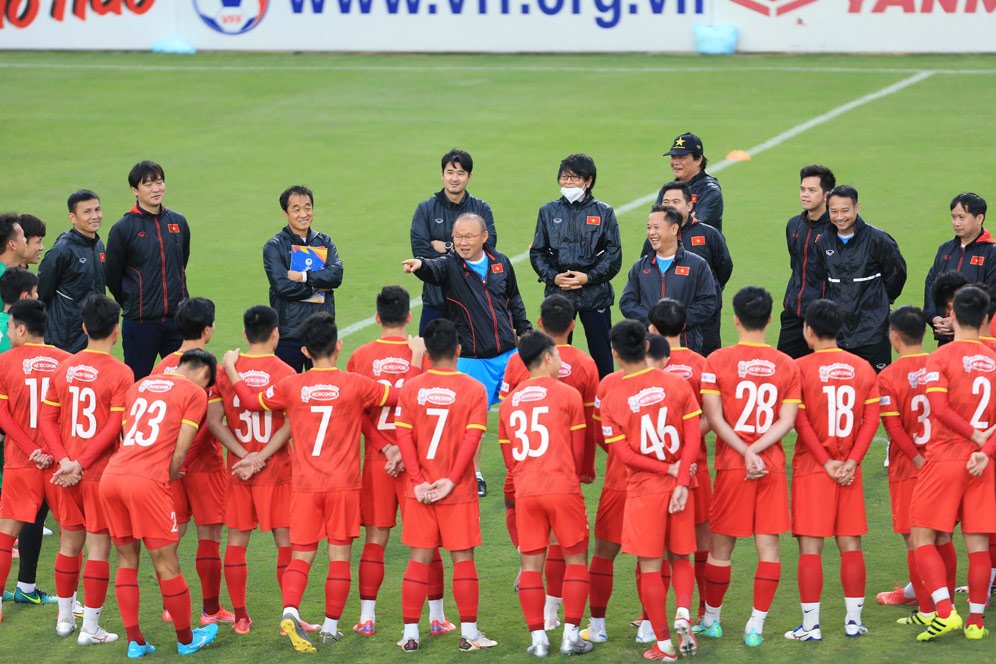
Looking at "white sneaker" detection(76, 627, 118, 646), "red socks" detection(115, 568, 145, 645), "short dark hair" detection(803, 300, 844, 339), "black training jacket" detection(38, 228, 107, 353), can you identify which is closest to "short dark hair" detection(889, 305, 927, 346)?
"short dark hair" detection(803, 300, 844, 339)

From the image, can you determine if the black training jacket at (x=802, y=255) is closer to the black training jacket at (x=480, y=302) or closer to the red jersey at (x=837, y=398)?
the black training jacket at (x=480, y=302)

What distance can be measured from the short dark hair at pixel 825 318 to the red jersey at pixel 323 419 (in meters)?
2.43

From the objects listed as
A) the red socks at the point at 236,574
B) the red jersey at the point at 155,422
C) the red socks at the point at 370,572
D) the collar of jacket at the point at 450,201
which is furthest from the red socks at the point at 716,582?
the collar of jacket at the point at 450,201

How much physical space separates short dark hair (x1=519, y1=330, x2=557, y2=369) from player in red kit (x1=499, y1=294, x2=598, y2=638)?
0.42m

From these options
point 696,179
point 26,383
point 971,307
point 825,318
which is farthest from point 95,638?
point 696,179

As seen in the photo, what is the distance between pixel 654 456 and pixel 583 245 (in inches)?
135

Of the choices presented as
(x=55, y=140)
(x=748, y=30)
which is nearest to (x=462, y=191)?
(x=55, y=140)

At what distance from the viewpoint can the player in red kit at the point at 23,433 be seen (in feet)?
26.3

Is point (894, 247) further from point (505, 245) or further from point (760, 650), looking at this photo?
point (505, 245)

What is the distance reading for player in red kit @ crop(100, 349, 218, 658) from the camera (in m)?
7.44

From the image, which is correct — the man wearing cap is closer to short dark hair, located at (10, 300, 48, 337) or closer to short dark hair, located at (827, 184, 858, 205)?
short dark hair, located at (827, 184, 858, 205)

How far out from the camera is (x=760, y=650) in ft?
24.6

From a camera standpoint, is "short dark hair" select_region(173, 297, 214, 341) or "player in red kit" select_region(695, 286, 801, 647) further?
"short dark hair" select_region(173, 297, 214, 341)

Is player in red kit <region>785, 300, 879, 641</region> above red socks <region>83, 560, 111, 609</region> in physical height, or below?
above
